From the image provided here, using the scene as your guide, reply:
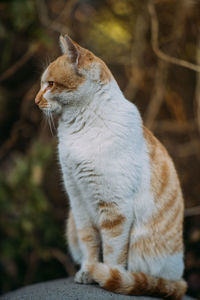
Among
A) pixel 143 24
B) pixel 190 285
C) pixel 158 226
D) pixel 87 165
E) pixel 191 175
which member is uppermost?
pixel 143 24

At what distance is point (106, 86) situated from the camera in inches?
83.6

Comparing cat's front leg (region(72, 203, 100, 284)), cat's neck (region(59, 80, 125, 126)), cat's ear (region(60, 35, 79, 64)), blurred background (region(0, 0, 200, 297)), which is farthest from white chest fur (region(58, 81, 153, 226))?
blurred background (region(0, 0, 200, 297))

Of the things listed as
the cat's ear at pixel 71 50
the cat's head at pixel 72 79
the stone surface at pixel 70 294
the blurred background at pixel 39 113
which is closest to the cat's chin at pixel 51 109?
the cat's head at pixel 72 79

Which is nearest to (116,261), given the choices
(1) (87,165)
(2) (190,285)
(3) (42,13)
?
(1) (87,165)

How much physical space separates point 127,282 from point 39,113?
3252 millimetres

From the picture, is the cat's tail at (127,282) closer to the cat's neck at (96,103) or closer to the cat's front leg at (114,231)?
the cat's front leg at (114,231)

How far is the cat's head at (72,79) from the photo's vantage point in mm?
2047

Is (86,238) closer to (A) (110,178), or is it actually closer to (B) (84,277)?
(B) (84,277)

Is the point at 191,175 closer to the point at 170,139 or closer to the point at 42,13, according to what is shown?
the point at 170,139

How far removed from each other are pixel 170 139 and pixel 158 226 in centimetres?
283

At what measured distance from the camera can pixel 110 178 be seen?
204 cm

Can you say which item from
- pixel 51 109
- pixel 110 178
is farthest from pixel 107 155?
pixel 51 109

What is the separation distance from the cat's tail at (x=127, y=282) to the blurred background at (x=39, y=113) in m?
1.79

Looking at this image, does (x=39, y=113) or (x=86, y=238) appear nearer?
(x=86, y=238)
